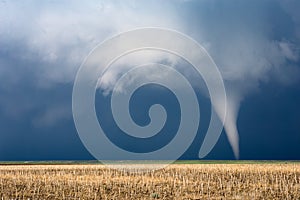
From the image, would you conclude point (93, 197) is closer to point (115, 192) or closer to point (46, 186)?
point (115, 192)

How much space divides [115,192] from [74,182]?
25.9 feet

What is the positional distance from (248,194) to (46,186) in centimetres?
1883

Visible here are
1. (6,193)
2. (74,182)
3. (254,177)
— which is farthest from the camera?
(254,177)

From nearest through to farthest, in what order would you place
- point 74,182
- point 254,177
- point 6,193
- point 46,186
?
point 6,193, point 46,186, point 74,182, point 254,177

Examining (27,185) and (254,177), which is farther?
(254,177)

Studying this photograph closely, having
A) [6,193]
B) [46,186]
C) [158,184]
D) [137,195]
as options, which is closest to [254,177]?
[158,184]

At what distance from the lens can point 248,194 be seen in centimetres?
3906

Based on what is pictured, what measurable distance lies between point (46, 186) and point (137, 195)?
10.1 metres

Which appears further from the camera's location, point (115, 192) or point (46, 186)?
point (46, 186)

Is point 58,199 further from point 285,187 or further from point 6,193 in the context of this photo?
point 285,187

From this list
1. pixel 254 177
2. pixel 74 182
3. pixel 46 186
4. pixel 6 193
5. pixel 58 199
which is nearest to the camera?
pixel 58 199

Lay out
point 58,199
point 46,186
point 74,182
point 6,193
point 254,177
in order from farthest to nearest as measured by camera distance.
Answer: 1. point 254,177
2. point 74,182
3. point 46,186
4. point 6,193
5. point 58,199

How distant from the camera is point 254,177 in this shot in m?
54.1

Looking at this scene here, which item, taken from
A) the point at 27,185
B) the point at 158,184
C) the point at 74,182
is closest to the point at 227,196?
the point at 158,184
